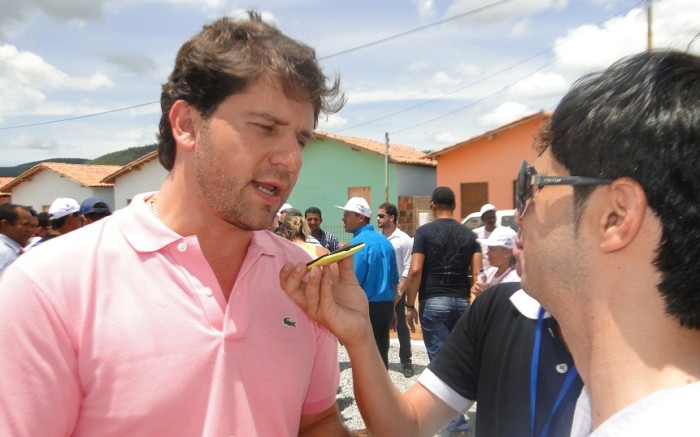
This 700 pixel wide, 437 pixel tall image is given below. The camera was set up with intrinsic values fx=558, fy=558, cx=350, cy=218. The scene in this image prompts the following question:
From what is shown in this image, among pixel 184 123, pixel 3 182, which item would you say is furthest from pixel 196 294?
pixel 3 182

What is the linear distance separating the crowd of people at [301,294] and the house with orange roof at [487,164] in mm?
19401

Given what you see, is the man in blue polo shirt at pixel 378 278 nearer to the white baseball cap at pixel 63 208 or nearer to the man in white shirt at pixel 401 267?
the man in white shirt at pixel 401 267

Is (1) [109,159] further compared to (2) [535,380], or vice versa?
(1) [109,159]

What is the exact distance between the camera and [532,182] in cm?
143

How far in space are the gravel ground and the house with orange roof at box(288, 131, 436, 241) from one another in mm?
14489

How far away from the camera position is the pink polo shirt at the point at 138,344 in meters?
1.28

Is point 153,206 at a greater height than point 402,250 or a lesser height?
greater

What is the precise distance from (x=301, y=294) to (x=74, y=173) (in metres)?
34.0

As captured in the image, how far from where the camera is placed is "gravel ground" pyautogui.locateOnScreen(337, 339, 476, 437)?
5551 millimetres

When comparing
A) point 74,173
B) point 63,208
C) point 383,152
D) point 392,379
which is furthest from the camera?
point 74,173

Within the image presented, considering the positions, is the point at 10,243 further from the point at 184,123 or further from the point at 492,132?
the point at 492,132

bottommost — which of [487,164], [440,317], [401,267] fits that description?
[440,317]

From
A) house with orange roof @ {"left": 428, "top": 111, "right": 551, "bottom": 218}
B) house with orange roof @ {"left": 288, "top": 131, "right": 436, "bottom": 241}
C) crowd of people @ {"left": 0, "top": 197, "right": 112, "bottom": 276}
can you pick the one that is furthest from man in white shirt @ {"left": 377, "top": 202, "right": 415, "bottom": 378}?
house with orange roof @ {"left": 288, "top": 131, "right": 436, "bottom": 241}

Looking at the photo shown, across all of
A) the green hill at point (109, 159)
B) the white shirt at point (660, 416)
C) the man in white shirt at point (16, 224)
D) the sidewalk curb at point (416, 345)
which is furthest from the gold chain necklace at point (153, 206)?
the green hill at point (109, 159)
